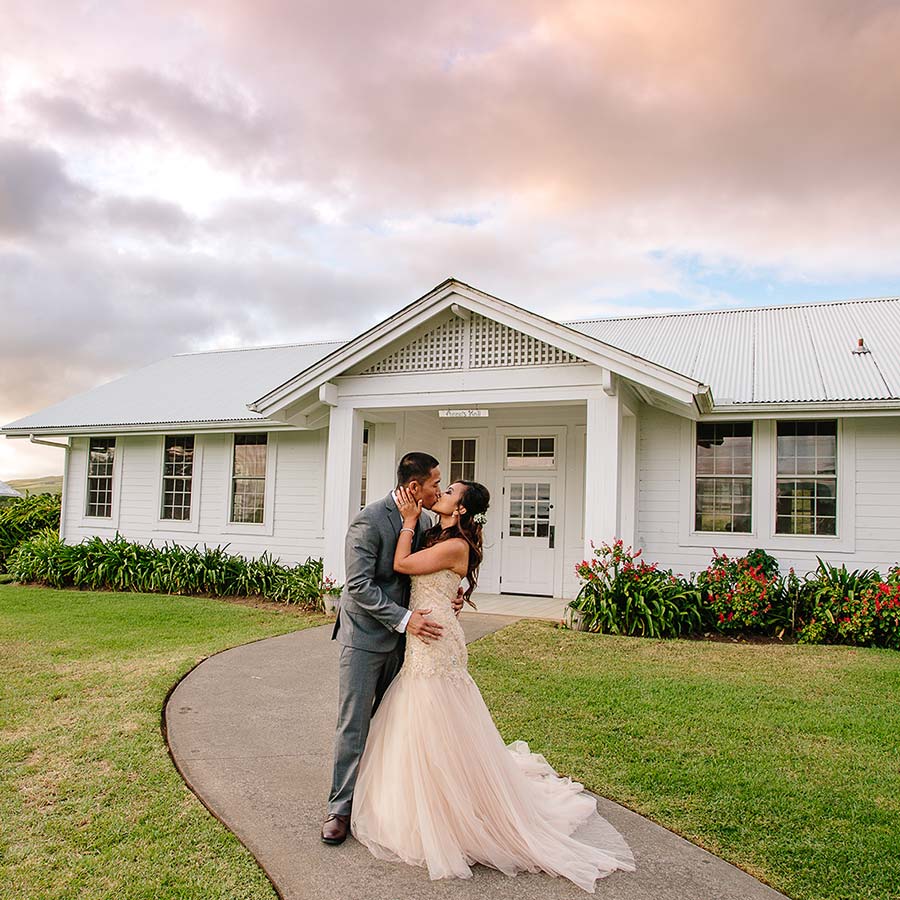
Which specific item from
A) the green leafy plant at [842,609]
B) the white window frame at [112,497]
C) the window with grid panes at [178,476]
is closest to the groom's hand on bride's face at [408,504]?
the green leafy plant at [842,609]

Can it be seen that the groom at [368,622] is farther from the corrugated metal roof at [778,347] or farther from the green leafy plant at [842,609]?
the corrugated metal roof at [778,347]

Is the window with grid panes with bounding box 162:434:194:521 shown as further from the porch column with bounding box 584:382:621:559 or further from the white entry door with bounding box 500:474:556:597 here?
the porch column with bounding box 584:382:621:559

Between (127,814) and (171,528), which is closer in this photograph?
(127,814)

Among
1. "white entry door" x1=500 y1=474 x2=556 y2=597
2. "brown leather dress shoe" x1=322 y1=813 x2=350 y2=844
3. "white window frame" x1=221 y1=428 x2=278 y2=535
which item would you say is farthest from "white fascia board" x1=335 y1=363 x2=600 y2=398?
"brown leather dress shoe" x1=322 y1=813 x2=350 y2=844

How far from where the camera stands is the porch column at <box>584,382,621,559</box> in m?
10.1

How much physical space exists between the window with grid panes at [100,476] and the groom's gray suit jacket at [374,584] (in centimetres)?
1401

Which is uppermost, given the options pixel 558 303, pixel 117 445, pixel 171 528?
pixel 558 303

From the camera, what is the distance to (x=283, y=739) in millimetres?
5641

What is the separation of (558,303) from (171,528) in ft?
49.8

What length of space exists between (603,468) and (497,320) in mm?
2469

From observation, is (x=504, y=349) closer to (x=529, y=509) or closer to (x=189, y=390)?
(x=529, y=509)

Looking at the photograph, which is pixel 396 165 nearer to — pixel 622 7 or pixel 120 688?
pixel 622 7

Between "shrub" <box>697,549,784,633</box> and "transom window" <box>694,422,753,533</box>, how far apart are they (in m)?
0.85

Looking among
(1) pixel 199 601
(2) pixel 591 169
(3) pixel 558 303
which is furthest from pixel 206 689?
(3) pixel 558 303
